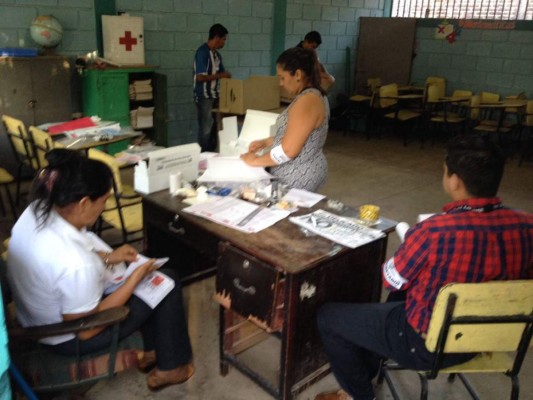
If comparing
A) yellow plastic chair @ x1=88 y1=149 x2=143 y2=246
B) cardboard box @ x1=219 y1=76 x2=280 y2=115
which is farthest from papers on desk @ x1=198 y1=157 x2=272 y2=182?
cardboard box @ x1=219 y1=76 x2=280 y2=115

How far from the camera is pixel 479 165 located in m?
1.49

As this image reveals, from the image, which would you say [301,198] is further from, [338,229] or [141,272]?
[141,272]

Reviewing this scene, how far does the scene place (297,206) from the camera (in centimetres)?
217

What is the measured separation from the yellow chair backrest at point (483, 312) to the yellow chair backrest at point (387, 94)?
588 cm

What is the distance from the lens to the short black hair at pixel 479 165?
1.50 m

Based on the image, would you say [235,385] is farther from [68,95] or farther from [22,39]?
[22,39]

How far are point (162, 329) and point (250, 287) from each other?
40 centimetres

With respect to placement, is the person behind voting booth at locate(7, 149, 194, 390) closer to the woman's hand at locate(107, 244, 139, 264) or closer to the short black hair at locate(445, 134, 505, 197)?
the woman's hand at locate(107, 244, 139, 264)

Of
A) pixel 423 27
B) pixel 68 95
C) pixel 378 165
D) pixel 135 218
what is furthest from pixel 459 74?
pixel 135 218

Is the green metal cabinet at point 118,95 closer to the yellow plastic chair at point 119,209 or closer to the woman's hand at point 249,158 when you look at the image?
the yellow plastic chair at point 119,209

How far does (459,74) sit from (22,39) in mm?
5991

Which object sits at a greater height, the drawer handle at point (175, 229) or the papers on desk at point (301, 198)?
the papers on desk at point (301, 198)

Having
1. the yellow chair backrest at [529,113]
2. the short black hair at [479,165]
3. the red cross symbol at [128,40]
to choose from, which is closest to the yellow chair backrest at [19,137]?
the red cross symbol at [128,40]

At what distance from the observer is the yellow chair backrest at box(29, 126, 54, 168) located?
304cm
